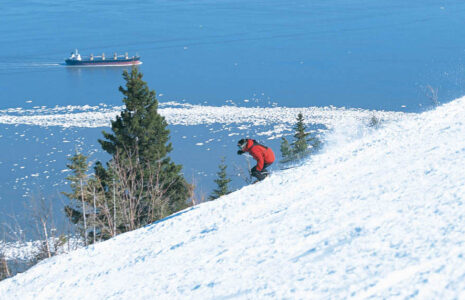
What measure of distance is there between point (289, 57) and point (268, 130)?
17603mm

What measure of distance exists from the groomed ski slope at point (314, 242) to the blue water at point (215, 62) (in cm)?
1647

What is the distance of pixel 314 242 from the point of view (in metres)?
7.21

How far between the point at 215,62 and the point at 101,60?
11900 mm

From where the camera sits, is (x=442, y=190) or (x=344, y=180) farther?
(x=344, y=180)

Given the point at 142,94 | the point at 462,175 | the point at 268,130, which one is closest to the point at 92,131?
the point at 268,130

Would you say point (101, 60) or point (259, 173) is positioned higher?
point (101, 60)

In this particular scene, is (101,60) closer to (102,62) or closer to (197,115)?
(102,62)

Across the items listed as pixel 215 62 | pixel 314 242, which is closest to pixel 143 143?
pixel 314 242

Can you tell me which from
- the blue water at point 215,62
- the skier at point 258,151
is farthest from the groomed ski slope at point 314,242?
the blue water at point 215,62

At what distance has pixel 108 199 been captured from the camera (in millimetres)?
17953

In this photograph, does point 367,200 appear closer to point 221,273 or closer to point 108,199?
point 221,273

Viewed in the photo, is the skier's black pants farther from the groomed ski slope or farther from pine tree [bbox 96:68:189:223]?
Result: pine tree [bbox 96:68:189:223]

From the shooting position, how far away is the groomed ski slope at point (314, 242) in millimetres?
6016

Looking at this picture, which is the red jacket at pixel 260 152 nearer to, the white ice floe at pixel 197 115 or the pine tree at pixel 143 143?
the pine tree at pixel 143 143
